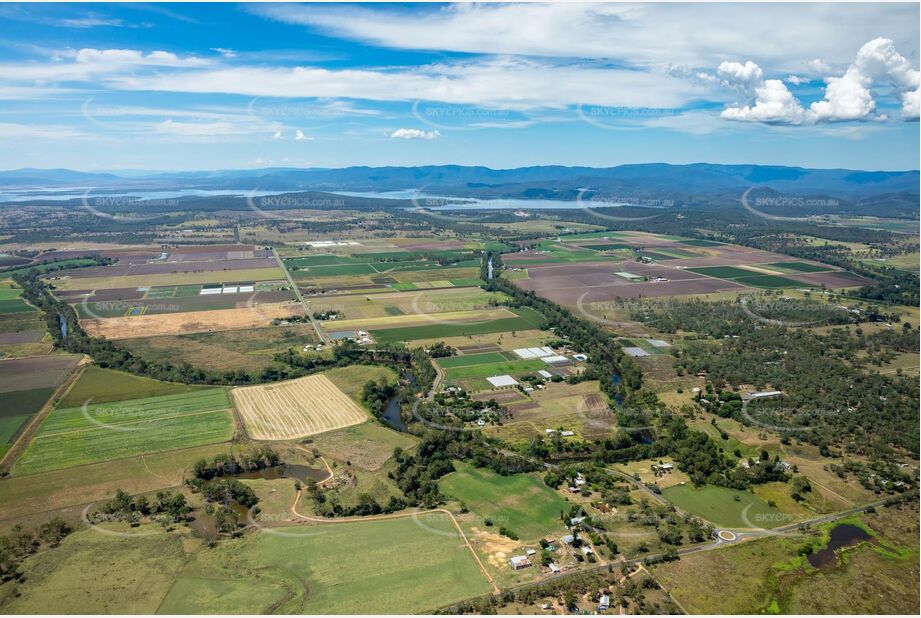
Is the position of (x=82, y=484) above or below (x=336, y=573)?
above

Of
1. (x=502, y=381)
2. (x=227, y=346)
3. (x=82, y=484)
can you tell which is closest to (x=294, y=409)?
(x=82, y=484)

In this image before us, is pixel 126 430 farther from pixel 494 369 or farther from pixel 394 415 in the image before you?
pixel 494 369

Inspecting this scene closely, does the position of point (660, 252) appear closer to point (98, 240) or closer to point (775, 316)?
point (775, 316)

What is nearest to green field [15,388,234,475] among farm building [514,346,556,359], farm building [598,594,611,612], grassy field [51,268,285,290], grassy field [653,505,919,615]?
farm building [514,346,556,359]

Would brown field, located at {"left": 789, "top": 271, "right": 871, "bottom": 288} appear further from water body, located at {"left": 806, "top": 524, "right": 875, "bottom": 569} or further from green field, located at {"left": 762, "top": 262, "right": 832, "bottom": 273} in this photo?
water body, located at {"left": 806, "top": 524, "right": 875, "bottom": 569}

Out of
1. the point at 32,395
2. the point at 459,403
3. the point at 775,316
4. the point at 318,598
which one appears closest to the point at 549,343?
the point at 459,403

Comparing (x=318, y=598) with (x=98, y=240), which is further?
(x=98, y=240)

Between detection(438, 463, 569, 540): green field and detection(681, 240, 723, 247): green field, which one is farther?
detection(681, 240, 723, 247): green field
